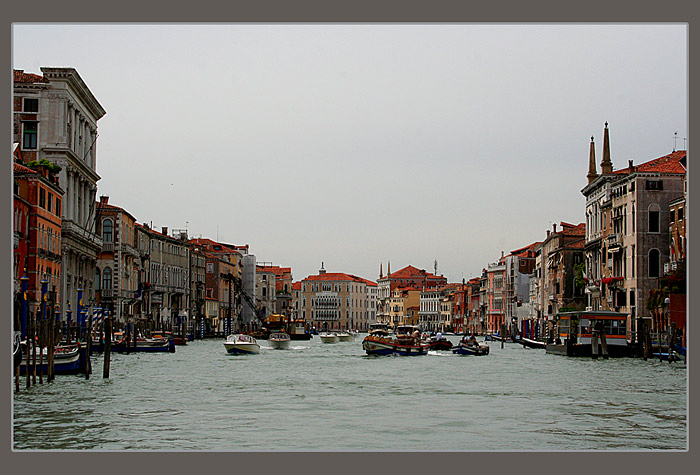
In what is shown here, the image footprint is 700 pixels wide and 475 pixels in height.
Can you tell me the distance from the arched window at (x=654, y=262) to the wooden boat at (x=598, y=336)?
4962mm

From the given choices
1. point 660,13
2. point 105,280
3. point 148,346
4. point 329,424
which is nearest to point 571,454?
point 660,13

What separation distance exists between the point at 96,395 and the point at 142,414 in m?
3.08

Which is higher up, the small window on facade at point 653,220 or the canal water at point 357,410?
the small window on facade at point 653,220

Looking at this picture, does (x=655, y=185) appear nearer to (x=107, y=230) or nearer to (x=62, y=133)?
(x=62, y=133)

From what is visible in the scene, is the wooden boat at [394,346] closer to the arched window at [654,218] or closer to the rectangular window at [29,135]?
the arched window at [654,218]

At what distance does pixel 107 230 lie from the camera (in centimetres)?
4775

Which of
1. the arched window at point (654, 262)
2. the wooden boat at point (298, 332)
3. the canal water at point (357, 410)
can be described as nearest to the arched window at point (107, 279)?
the canal water at point (357, 410)

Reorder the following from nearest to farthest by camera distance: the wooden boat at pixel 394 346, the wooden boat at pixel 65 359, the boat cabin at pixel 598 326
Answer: the wooden boat at pixel 65 359 < the boat cabin at pixel 598 326 < the wooden boat at pixel 394 346

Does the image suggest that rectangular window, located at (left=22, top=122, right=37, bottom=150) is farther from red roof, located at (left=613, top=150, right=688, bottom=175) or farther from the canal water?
red roof, located at (left=613, top=150, right=688, bottom=175)

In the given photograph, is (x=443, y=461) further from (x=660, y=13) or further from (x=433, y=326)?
(x=433, y=326)

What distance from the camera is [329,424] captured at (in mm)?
13781

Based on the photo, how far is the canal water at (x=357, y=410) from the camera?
12.0 m

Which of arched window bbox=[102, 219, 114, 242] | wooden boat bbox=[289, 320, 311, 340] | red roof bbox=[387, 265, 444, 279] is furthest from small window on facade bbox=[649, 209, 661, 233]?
red roof bbox=[387, 265, 444, 279]

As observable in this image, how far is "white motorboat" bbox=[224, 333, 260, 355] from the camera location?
36.8 meters
